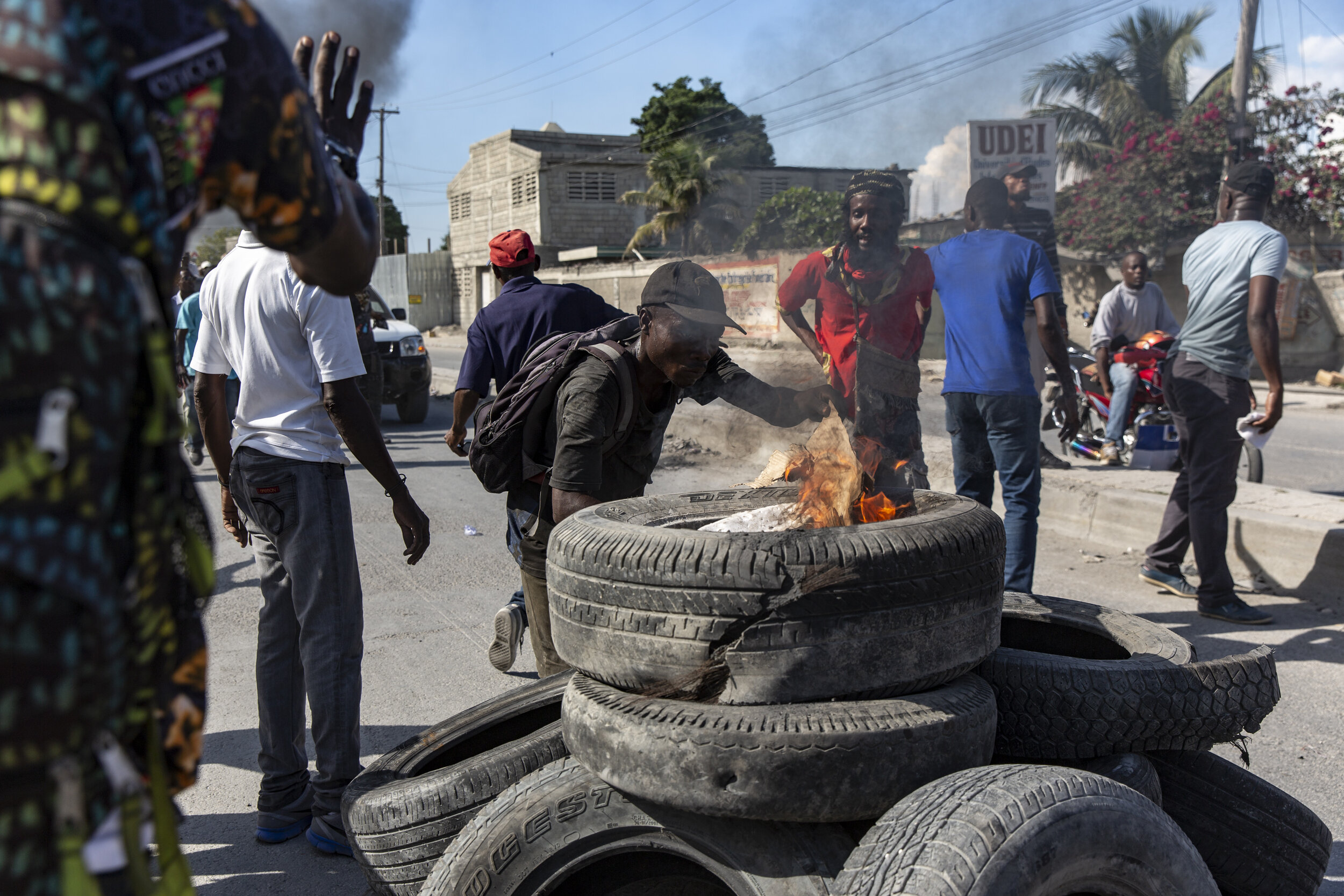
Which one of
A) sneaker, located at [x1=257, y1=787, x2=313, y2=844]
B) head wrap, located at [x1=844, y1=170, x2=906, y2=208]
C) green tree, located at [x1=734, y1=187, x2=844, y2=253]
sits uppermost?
green tree, located at [x1=734, y1=187, x2=844, y2=253]

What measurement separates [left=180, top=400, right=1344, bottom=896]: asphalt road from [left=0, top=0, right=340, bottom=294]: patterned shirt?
1230 mm

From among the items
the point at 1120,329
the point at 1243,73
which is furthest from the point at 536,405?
the point at 1243,73

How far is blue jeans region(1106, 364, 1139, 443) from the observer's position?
925 centimetres

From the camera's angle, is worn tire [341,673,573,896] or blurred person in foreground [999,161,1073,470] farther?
blurred person in foreground [999,161,1073,470]

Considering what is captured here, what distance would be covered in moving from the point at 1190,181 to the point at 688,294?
22254mm

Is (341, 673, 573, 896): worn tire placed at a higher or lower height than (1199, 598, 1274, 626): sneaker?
higher

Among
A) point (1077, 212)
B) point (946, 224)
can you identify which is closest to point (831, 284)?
point (946, 224)

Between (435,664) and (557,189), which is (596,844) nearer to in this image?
(435,664)

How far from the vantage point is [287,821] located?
11.1 ft

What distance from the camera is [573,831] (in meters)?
2.28

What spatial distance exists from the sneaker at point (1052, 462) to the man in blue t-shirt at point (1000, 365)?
359 cm

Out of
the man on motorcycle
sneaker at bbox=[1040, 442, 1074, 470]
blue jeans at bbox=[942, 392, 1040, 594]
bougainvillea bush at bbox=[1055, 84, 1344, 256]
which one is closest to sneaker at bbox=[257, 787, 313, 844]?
blue jeans at bbox=[942, 392, 1040, 594]

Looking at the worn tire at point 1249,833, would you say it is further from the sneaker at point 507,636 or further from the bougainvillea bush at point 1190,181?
the bougainvillea bush at point 1190,181

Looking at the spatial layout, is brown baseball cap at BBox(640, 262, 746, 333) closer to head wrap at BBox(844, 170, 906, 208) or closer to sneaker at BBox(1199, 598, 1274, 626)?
head wrap at BBox(844, 170, 906, 208)
